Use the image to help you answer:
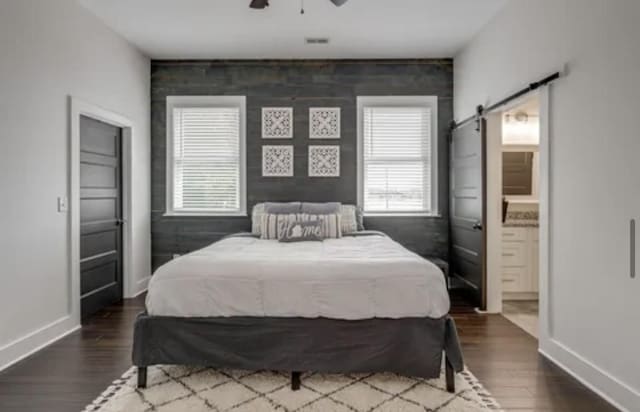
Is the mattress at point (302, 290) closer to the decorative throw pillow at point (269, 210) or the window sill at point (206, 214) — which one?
the decorative throw pillow at point (269, 210)

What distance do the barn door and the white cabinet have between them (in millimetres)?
432

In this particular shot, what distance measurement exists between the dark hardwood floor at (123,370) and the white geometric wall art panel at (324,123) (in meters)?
2.68

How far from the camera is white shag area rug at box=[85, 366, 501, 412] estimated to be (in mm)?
2293

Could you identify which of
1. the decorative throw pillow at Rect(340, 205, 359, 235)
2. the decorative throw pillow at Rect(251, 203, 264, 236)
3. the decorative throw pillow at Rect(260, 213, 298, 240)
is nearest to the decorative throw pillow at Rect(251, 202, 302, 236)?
the decorative throw pillow at Rect(251, 203, 264, 236)

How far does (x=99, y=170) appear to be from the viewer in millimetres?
4270

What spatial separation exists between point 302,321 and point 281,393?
1.40 feet

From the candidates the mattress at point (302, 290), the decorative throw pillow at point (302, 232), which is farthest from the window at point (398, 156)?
the mattress at point (302, 290)

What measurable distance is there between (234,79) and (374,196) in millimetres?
2272

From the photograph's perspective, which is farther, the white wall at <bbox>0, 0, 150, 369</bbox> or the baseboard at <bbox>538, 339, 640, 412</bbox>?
the white wall at <bbox>0, 0, 150, 369</bbox>

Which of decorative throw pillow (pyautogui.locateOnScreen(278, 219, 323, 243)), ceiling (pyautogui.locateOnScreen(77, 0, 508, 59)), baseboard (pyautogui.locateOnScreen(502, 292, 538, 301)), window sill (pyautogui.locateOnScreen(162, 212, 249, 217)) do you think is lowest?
baseboard (pyautogui.locateOnScreen(502, 292, 538, 301))

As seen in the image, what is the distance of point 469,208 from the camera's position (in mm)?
4516

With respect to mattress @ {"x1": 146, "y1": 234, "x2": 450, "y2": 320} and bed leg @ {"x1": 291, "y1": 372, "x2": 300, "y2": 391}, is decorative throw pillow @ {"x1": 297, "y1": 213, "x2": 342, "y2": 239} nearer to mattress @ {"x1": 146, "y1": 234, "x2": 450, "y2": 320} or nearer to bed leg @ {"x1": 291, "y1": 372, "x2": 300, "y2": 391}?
mattress @ {"x1": 146, "y1": 234, "x2": 450, "y2": 320}

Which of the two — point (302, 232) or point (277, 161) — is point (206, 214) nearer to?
point (277, 161)

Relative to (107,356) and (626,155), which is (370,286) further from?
(107,356)
